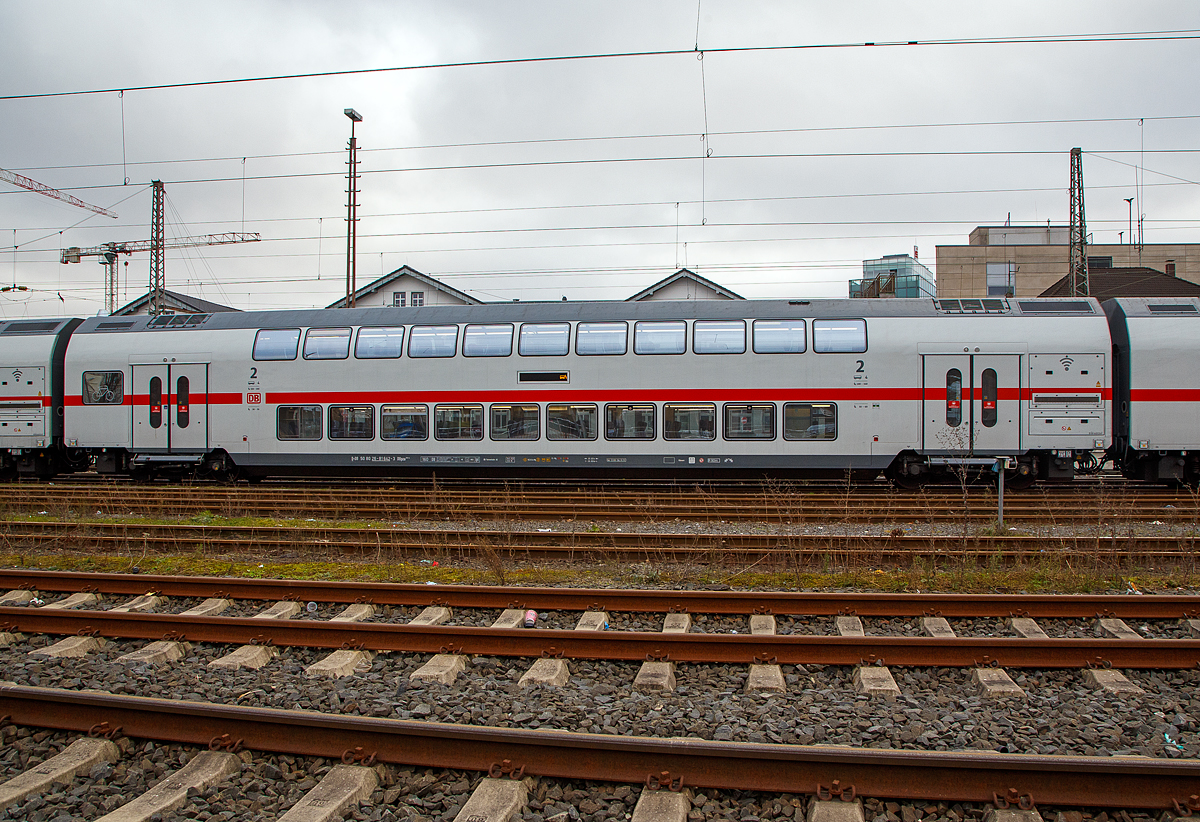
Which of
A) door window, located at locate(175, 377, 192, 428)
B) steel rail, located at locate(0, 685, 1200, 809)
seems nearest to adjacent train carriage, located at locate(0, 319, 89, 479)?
door window, located at locate(175, 377, 192, 428)

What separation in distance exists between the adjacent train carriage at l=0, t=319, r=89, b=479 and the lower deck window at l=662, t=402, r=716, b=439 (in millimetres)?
13917

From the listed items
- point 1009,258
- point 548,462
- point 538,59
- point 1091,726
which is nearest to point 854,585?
point 1091,726

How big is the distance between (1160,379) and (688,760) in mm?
14087

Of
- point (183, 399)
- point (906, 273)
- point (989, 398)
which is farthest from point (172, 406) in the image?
point (906, 273)

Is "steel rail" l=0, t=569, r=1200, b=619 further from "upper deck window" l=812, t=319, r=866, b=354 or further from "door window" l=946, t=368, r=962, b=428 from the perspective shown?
"upper deck window" l=812, t=319, r=866, b=354

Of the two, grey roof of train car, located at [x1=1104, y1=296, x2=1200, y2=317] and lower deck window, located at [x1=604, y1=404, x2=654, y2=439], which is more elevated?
grey roof of train car, located at [x1=1104, y1=296, x2=1200, y2=317]

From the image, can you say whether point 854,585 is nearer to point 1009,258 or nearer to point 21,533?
point 21,533

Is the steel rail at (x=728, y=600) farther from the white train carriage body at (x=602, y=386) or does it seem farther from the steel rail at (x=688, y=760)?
the white train carriage body at (x=602, y=386)

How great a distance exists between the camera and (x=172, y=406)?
1661 cm

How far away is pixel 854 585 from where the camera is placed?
8.01 m

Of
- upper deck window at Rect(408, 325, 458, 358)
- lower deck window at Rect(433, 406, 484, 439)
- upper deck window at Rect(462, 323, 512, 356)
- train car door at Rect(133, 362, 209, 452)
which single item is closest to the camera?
upper deck window at Rect(462, 323, 512, 356)

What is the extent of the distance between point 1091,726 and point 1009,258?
6504 cm

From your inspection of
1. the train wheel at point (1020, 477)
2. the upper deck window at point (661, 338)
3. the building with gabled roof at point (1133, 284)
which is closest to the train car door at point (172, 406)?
the upper deck window at point (661, 338)

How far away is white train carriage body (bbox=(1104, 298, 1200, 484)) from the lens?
45.0ft
